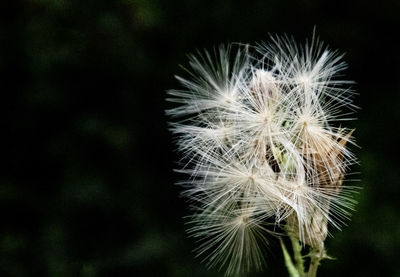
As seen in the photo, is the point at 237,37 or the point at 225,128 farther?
the point at 237,37

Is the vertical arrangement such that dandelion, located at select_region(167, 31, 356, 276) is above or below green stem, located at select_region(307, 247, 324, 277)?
above

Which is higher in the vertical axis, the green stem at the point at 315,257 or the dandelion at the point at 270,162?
the dandelion at the point at 270,162

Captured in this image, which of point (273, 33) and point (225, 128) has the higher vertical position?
point (273, 33)

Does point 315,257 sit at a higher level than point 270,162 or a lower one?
lower

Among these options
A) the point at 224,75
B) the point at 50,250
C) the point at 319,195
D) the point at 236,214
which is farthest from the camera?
the point at 50,250

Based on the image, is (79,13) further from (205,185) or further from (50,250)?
(205,185)

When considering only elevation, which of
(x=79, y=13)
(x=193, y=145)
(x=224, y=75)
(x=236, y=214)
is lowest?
(x=236, y=214)

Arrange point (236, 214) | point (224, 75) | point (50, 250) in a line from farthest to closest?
point (50, 250) < point (224, 75) < point (236, 214)

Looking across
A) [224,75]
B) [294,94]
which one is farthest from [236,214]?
[224,75]
